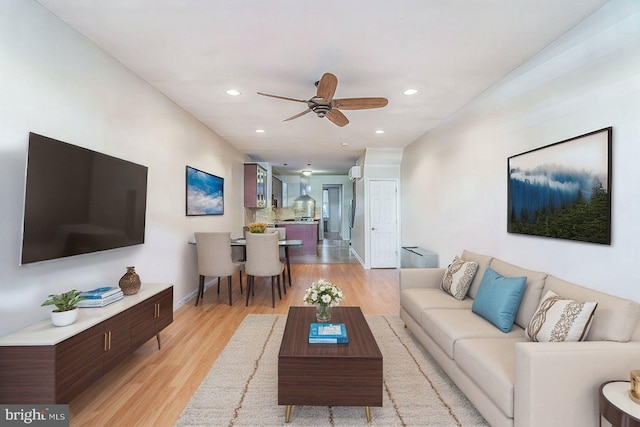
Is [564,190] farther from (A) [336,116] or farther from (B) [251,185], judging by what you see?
(B) [251,185]

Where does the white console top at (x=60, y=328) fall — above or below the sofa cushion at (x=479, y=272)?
below

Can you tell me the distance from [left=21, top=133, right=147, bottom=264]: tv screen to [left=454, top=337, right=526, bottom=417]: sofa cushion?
2744 millimetres

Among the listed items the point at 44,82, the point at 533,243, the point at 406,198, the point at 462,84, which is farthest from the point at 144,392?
the point at 406,198

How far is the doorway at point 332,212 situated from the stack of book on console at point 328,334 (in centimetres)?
1046

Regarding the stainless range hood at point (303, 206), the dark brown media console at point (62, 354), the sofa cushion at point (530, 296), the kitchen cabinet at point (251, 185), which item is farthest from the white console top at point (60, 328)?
the stainless range hood at point (303, 206)

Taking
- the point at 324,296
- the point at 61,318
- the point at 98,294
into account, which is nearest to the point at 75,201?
the point at 98,294

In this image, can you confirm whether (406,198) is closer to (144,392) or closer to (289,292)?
(289,292)

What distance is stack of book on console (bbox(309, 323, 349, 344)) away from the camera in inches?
80.3

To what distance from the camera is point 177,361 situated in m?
2.64

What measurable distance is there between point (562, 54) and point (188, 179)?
13.8 ft

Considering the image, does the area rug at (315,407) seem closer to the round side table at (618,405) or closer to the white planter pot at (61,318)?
the round side table at (618,405)

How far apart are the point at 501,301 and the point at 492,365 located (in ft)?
2.31

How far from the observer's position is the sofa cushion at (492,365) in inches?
63.7

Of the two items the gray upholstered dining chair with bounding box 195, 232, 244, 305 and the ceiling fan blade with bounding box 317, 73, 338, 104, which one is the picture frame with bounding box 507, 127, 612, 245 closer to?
the ceiling fan blade with bounding box 317, 73, 338, 104
